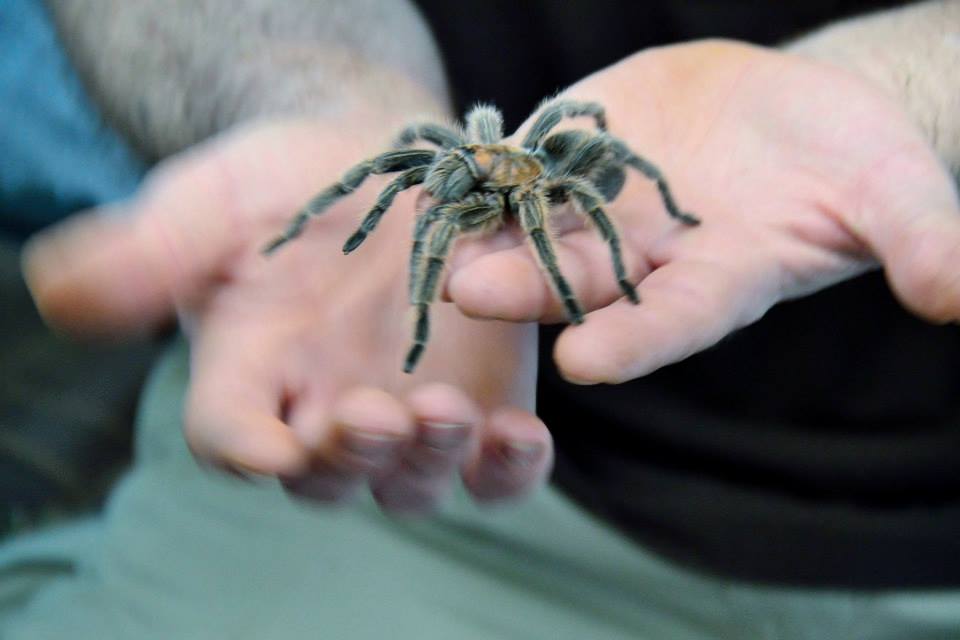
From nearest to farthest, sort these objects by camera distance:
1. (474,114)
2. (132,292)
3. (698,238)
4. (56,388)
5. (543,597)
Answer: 1. (132,292)
2. (698,238)
3. (474,114)
4. (543,597)
5. (56,388)

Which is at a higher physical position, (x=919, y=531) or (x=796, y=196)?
(x=796, y=196)

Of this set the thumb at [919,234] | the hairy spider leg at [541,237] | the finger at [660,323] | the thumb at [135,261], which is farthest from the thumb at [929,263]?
the thumb at [135,261]

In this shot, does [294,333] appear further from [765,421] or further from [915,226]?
[765,421]

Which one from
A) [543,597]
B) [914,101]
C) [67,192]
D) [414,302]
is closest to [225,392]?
[414,302]

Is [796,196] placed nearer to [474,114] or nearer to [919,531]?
[474,114]

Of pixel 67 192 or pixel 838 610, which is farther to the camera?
pixel 67 192

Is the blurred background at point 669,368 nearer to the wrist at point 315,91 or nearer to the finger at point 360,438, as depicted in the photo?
the wrist at point 315,91
